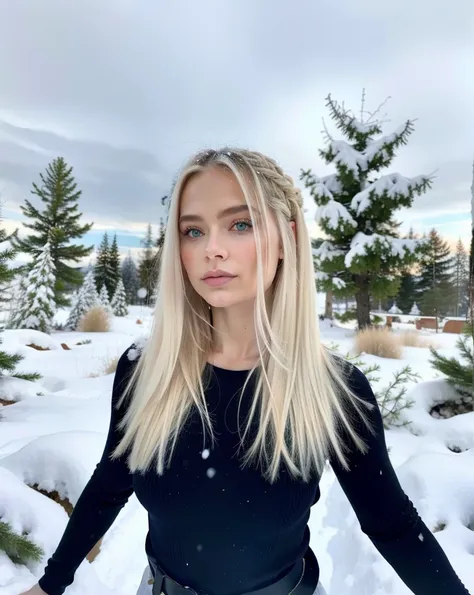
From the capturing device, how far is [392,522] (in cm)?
103

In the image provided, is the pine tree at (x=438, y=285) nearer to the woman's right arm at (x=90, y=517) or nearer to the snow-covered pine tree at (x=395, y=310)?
the snow-covered pine tree at (x=395, y=310)

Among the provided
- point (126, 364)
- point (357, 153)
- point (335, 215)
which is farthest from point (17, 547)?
point (357, 153)

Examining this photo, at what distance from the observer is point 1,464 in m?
2.65

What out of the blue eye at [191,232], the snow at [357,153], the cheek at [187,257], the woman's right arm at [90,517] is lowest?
the woman's right arm at [90,517]

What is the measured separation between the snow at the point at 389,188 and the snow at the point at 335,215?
440mm

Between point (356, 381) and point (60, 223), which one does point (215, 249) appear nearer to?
point (356, 381)

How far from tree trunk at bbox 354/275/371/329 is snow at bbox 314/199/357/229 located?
1969mm

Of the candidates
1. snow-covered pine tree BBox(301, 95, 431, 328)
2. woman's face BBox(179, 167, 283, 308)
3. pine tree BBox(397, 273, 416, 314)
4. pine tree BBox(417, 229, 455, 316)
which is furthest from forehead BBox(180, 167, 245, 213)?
pine tree BBox(397, 273, 416, 314)

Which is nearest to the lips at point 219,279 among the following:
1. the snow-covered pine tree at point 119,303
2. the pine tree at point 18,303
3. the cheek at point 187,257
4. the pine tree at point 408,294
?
the cheek at point 187,257

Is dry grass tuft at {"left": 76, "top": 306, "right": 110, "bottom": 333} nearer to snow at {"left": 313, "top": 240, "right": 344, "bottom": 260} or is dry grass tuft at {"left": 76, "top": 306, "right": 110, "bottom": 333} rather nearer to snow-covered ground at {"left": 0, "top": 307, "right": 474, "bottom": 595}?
snow at {"left": 313, "top": 240, "right": 344, "bottom": 260}

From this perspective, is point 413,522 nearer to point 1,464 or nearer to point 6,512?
point 6,512

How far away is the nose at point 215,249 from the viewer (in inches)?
42.4

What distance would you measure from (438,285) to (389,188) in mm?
20699

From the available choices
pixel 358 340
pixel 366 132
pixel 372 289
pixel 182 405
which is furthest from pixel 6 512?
pixel 366 132
